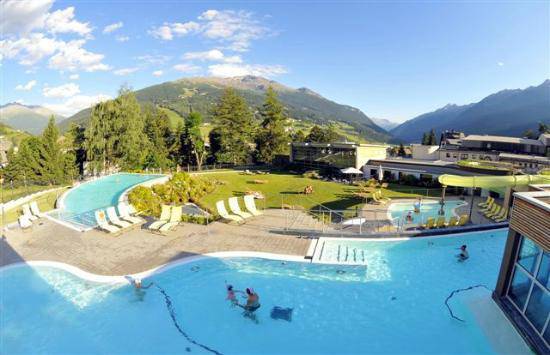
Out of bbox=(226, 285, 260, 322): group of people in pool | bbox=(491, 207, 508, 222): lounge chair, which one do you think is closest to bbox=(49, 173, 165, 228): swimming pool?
bbox=(226, 285, 260, 322): group of people in pool

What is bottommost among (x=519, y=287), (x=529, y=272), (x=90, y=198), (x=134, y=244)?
(x=90, y=198)

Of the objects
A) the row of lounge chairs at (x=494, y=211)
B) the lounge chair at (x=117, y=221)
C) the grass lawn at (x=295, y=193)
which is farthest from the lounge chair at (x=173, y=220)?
the row of lounge chairs at (x=494, y=211)

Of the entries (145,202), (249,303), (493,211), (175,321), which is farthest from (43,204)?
(493,211)

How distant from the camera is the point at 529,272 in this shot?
7.84 meters

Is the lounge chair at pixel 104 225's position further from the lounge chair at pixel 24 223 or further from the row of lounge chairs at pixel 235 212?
the row of lounge chairs at pixel 235 212

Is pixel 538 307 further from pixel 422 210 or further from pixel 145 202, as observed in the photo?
pixel 145 202

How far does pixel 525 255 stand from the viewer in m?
Answer: 8.15

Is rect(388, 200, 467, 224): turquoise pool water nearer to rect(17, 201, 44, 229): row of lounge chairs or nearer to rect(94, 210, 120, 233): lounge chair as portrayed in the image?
rect(94, 210, 120, 233): lounge chair

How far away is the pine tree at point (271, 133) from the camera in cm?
4669

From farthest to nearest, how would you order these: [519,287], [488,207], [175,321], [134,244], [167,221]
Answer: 1. [488,207]
2. [167,221]
3. [134,244]
4. [175,321]
5. [519,287]

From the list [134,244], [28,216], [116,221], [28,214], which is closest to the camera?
[134,244]

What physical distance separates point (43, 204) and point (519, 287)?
2652 cm

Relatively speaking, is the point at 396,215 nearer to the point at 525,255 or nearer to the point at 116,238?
the point at 525,255

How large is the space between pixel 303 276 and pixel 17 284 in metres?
10.6
